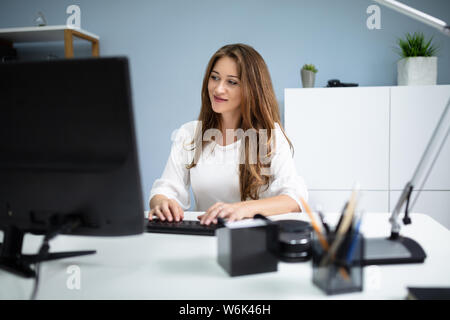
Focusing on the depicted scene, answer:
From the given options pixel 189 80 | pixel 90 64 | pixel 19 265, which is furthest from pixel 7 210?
pixel 189 80

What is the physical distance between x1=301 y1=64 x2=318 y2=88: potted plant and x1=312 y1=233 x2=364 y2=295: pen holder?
2005 millimetres

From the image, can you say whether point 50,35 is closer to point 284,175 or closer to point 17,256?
point 284,175

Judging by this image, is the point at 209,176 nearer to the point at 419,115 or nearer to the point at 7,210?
the point at 7,210

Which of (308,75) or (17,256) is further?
(308,75)

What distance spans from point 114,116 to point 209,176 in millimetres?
938

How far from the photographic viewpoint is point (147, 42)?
2861 mm

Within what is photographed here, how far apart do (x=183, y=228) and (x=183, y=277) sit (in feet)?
0.97

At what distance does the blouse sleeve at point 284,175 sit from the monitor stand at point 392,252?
1.61ft

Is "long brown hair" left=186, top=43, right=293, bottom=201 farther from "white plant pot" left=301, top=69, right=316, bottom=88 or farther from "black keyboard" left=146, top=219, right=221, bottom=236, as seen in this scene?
"white plant pot" left=301, top=69, right=316, bottom=88

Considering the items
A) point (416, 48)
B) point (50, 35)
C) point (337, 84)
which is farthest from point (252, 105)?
point (50, 35)

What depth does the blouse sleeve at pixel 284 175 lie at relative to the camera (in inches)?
53.9

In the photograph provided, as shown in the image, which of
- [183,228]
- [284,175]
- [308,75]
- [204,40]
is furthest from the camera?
[204,40]

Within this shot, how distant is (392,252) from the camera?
77cm

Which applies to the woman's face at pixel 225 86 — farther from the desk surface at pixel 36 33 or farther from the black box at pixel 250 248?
the desk surface at pixel 36 33
